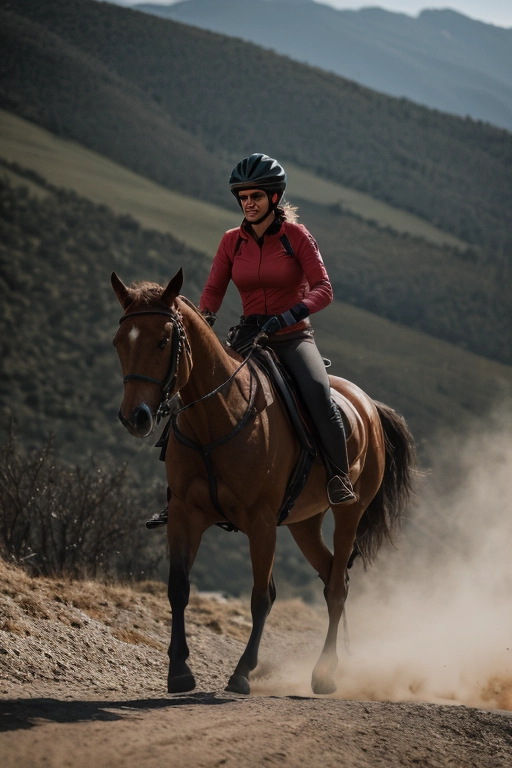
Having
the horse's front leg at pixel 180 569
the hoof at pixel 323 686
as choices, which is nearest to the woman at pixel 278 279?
the horse's front leg at pixel 180 569

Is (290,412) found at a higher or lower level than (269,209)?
lower

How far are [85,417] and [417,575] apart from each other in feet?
56.9

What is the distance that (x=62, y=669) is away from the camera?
712 cm

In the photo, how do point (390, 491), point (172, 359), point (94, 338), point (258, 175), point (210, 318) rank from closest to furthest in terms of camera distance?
point (172, 359)
point (210, 318)
point (258, 175)
point (390, 491)
point (94, 338)

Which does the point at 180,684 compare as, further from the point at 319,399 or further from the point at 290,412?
the point at 319,399

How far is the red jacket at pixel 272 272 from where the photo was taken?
283 inches

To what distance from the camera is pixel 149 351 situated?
560 centimetres

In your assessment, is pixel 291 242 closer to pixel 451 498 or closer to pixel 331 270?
pixel 451 498

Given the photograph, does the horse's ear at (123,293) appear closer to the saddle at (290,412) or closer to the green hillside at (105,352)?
the saddle at (290,412)

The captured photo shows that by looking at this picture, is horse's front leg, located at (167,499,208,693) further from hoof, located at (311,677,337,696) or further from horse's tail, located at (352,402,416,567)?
horse's tail, located at (352,402,416,567)

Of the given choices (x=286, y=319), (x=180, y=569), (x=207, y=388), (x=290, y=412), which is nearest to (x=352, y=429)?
(x=290, y=412)

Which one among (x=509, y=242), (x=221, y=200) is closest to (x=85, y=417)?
(x=221, y=200)

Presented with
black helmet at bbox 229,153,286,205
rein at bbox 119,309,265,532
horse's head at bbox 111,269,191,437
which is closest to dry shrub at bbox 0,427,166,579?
rein at bbox 119,309,265,532

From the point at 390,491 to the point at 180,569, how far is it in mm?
3770
